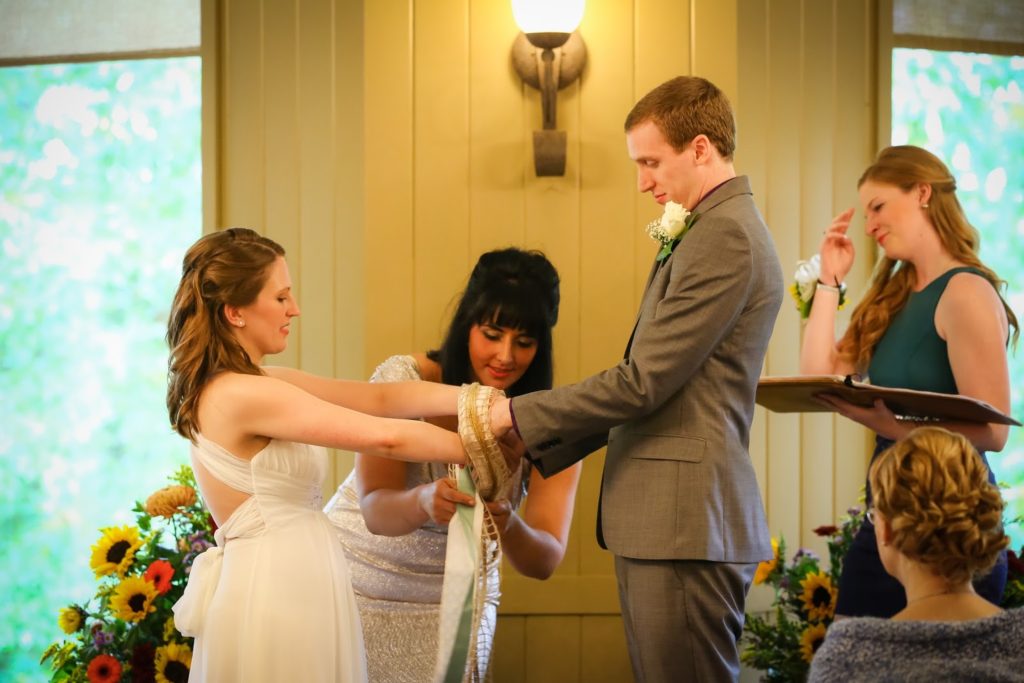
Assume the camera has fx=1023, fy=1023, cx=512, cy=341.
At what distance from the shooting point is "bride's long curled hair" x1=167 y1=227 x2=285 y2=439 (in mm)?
2090

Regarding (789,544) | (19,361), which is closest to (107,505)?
(19,361)

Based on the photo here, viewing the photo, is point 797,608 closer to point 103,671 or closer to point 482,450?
point 482,450

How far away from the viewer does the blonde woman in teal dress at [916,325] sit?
231 cm

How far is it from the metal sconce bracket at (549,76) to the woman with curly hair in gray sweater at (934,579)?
5.22ft

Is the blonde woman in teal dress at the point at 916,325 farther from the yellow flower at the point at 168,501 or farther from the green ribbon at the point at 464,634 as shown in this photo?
the yellow flower at the point at 168,501

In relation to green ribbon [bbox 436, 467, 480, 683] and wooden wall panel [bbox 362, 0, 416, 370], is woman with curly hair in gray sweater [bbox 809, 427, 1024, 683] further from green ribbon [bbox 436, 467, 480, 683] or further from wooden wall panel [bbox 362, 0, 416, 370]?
wooden wall panel [bbox 362, 0, 416, 370]

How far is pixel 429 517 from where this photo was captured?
8.21 ft

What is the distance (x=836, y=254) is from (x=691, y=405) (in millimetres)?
996

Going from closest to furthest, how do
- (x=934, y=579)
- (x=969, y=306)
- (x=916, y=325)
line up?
(x=934, y=579) → (x=969, y=306) → (x=916, y=325)

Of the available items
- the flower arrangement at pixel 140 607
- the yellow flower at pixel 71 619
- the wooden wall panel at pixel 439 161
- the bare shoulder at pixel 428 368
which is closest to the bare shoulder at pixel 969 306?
the bare shoulder at pixel 428 368

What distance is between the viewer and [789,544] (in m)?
3.18

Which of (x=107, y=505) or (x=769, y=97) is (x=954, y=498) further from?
(x=107, y=505)

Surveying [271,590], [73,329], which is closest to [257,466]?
[271,590]

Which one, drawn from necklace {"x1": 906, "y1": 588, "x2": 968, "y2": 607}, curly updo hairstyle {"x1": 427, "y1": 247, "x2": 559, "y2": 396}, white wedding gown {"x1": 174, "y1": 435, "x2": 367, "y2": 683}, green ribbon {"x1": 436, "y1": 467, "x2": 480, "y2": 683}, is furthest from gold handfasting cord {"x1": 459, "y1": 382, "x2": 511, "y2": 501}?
necklace {"x1": 906, "y1": 588, "x2": 968, "y2": 607}
